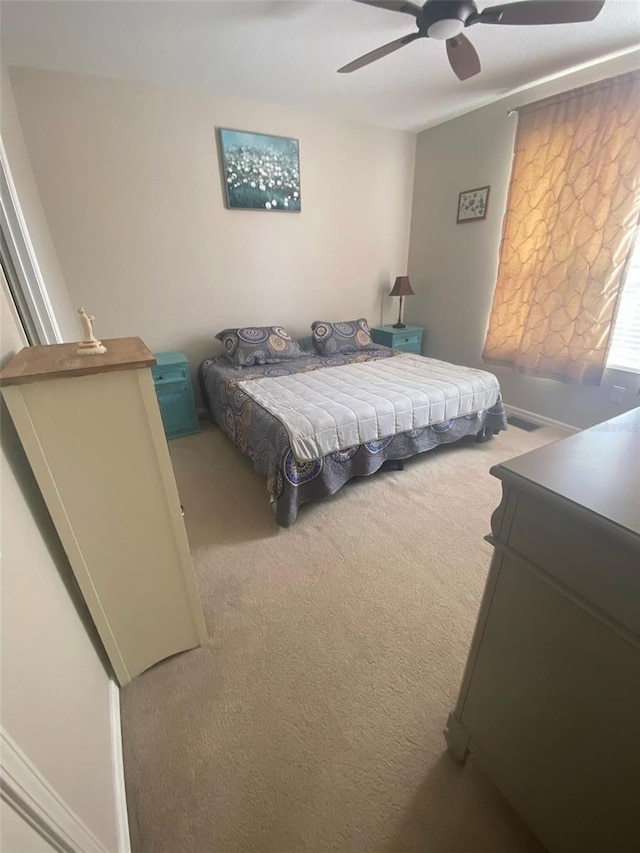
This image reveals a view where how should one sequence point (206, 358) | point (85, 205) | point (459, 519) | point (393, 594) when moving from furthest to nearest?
point (206, 358) < point (85, 205) < point (459, 519) < point (393, 594)

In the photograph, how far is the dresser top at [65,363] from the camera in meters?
0.88

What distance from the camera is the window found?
248 cm

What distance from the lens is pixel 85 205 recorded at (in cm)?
267

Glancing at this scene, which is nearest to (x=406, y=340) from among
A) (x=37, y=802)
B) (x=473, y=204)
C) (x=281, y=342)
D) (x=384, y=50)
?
(x=473, y=204)

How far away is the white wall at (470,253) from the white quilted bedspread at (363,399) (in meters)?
0.83

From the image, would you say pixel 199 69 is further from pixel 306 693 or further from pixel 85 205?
pixel 306 693

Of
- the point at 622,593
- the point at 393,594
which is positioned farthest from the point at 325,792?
the point at 622,593

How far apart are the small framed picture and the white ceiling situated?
0.66 m

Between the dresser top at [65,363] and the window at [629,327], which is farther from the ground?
the dresser top at [65,363]

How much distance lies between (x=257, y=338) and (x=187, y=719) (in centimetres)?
264

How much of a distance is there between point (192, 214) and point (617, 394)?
3.59 m

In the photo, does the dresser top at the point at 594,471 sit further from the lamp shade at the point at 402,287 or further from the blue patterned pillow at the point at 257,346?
the lamp shade at the point at 402,287

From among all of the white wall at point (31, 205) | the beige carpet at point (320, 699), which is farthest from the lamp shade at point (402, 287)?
the white wall at point (31, 205)

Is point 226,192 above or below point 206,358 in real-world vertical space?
above
